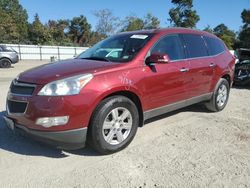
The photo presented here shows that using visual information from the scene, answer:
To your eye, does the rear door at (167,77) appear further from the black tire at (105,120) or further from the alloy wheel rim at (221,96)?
the alloy wheel rim at (221,96)

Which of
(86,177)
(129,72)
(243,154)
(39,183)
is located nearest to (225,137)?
(243,154)

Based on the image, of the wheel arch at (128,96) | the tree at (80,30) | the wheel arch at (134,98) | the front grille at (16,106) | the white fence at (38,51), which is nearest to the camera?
the front grille at (16,106)

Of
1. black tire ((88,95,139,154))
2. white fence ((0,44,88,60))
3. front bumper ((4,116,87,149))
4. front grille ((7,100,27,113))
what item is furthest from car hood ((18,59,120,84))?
white fence ((0,44,88,60))

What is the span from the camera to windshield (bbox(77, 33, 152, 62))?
504 centimetres

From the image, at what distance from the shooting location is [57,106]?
13.0 feet

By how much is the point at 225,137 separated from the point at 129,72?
1989mm

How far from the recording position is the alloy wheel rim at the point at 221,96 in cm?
704

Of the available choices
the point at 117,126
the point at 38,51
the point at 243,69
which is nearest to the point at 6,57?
the point at 38,51

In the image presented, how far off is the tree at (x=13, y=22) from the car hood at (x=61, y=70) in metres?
39.2

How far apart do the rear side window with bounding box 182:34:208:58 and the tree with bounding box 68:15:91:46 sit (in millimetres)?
56699

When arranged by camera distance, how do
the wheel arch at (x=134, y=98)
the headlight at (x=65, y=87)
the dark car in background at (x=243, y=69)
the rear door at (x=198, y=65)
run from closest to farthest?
the headlight at (x=65, y=87) → the wheel arch at (x=134, y=98) → the rear door at (x=198, y=65) → the dark car in background at (x=243, y=69)

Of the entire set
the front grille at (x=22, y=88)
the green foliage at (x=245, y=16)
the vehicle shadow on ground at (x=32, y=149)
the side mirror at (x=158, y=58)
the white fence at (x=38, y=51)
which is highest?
the green foliage at (x=245, y=16)

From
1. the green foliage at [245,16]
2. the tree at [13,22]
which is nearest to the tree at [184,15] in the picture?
the green foliage at [245,16]

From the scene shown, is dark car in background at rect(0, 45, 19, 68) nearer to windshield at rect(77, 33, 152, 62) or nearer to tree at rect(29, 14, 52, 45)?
windshield at rect(77, 33, 152, 62)
